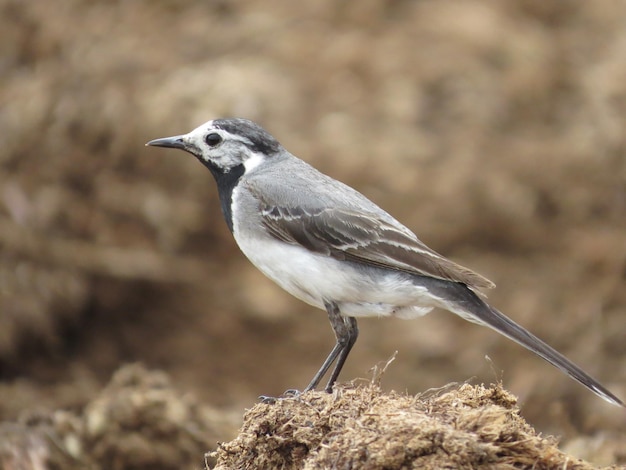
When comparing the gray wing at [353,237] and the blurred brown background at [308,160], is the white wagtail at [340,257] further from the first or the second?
the blurred brown background at [308,160]

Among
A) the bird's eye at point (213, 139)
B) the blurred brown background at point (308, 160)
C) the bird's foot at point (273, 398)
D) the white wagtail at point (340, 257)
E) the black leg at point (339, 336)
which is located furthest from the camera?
the blurred brown background at point (308, 160)

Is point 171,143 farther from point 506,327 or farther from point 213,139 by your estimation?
point 506,327

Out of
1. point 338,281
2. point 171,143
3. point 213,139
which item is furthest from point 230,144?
point 338,281

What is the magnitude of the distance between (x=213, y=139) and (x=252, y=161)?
13.4 inches

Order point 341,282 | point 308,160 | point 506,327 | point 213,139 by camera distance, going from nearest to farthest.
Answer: point 506,327 < point 341,282 < point 213,139 < point 308,160

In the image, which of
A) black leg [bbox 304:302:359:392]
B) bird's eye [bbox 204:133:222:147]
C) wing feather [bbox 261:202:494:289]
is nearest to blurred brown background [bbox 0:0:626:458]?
black leg [bbox 304:302:359:392]

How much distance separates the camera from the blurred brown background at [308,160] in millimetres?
12445

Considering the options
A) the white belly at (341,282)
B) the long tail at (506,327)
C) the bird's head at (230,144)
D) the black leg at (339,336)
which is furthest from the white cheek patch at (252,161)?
the long tail at (506,327)

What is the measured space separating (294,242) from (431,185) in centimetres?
694

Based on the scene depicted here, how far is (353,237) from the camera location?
7117mm

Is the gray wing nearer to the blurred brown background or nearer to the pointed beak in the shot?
the pointed beak

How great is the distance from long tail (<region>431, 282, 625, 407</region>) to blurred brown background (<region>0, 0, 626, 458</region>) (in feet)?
13.5

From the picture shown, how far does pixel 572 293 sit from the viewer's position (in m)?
13.0

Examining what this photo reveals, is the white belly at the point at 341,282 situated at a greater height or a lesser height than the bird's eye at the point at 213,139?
lesser
